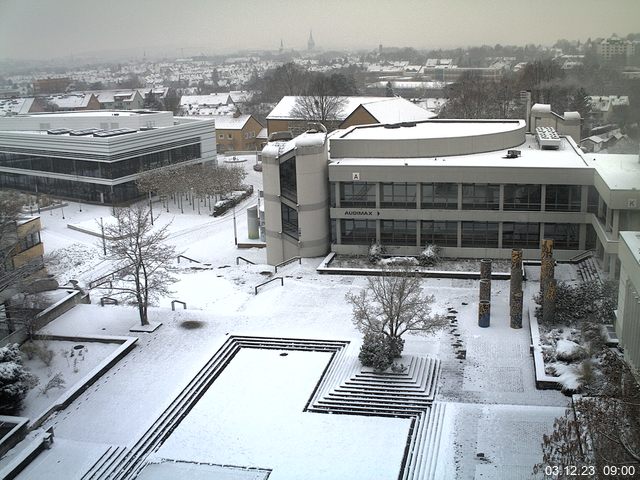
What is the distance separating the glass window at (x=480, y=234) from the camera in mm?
27156

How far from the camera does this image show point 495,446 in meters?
14.8

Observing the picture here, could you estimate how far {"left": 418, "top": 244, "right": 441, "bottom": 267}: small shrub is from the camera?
2656 cm

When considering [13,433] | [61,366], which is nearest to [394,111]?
[61,366]

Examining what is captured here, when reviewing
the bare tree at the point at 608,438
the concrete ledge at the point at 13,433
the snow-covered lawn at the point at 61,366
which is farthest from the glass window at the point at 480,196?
the concrete ledge at the point at 13,433

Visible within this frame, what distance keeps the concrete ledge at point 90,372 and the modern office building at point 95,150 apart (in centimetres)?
2213

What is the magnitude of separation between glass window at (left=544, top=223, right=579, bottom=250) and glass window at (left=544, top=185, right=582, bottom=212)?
603 mm

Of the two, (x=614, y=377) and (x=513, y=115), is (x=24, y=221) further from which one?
(x=513, y=115)

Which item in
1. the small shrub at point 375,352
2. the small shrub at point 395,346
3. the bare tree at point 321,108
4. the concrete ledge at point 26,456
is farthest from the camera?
the bare tree at point 321,108

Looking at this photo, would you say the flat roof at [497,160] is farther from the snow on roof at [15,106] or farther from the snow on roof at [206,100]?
the snow on roof at [206,100]

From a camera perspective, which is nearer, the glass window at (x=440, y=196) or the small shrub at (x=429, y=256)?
the small shrub at (x=429, y=256)

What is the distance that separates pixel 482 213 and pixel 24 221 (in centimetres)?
1740

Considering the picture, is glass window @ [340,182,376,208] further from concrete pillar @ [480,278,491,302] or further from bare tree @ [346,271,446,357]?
bare tree @ [346,271,446,357]

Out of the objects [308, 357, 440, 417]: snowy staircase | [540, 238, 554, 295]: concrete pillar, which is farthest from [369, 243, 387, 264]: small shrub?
[308, 357, 440, 417]: snowy staircase
